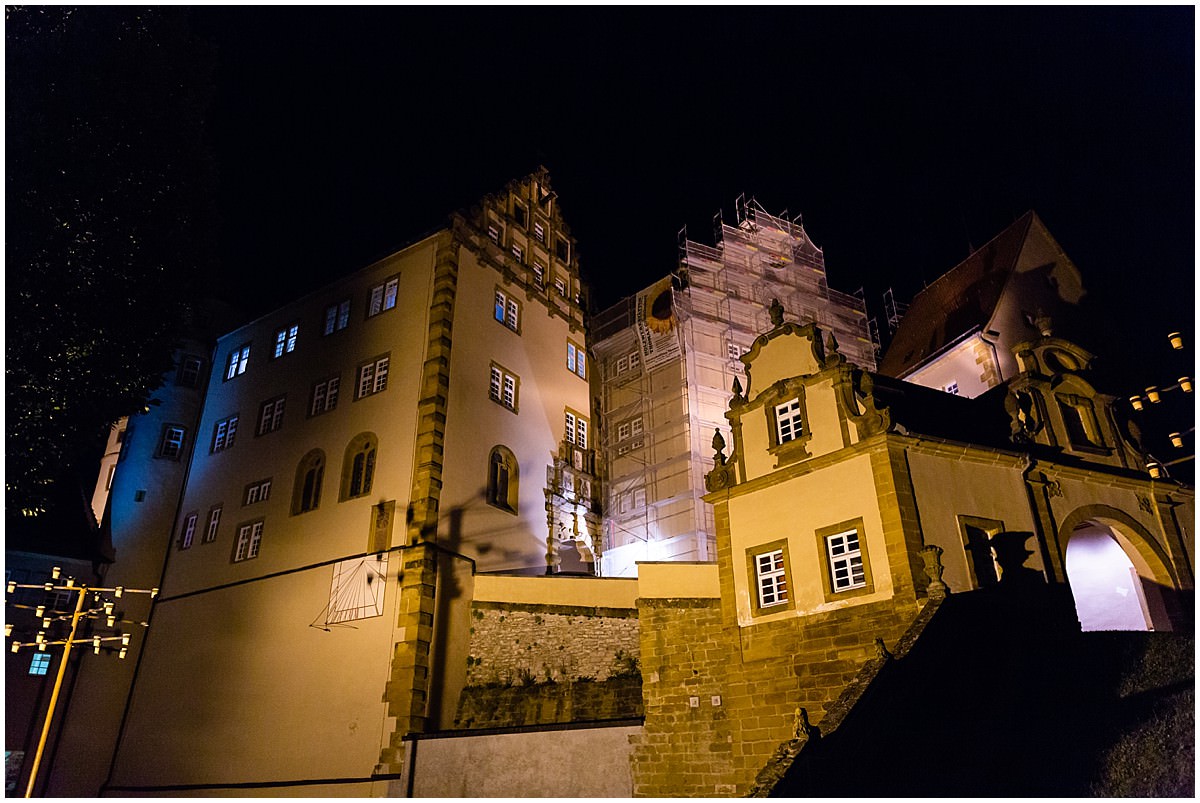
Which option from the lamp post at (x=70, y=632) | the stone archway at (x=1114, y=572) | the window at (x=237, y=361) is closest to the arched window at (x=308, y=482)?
the lamp post at (x=70, y=632)

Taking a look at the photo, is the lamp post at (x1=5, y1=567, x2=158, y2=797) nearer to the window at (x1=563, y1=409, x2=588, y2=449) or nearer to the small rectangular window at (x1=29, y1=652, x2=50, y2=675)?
the small rectangular window at (x1=29, y1=652, x2=50, y2=675)

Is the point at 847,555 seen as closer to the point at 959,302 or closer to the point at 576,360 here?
the point at 576,360

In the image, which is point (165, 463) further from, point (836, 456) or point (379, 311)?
point (836, 456)

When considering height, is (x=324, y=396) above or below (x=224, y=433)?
above

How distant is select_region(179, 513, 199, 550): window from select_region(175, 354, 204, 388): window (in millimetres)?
5615

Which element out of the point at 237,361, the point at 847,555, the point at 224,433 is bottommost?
the point at 847,555

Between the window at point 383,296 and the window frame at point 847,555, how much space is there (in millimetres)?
15328

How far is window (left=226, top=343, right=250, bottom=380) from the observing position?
95.7ft

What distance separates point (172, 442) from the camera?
94.8 ft

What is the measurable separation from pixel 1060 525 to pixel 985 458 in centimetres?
229

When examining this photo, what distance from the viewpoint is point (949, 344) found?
1120 inches

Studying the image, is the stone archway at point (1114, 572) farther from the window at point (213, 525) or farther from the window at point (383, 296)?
the window at point (213, 525)

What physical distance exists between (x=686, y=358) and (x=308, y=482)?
1427cm

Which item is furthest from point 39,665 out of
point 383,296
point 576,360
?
point 576,360
